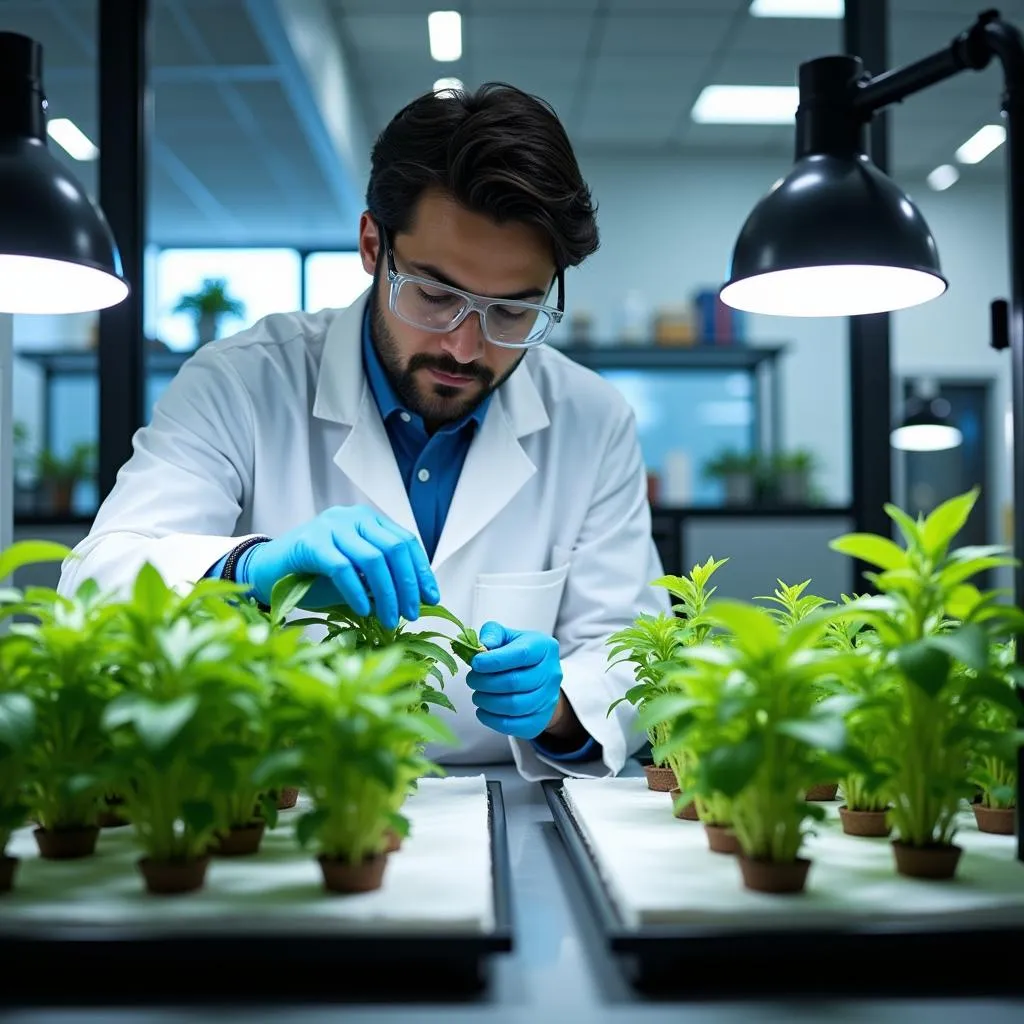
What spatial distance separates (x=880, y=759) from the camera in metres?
0.71

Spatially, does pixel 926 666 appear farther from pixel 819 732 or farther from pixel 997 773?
pixel 997 773

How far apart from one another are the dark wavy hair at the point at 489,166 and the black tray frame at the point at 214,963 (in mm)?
923

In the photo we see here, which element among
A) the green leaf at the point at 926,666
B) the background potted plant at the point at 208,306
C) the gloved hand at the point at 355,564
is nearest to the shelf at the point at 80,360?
the background potted plant at the point at 208,306

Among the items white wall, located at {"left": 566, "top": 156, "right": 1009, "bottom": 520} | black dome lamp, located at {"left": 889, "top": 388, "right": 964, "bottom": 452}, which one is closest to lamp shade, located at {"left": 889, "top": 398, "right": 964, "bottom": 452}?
black dome lamp, located at {"left": 889, "top": 388, "right": 964, "bottom": 452}

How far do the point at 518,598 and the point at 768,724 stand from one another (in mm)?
863

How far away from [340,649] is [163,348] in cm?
398

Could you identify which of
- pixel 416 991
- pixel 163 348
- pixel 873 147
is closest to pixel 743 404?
pixel 163 348

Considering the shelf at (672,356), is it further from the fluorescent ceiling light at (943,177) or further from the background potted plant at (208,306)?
the fluorescent ceiling light at (943,177)

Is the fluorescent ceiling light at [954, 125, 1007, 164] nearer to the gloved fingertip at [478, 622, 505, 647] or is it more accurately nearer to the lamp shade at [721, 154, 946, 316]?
the lamp shade at [721, 154, 946, 316]

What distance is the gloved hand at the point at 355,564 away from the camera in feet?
3.15

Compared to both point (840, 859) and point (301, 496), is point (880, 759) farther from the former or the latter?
point (301, 496)

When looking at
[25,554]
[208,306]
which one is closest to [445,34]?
[208,306]

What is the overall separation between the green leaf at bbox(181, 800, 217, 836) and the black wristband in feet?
1.71

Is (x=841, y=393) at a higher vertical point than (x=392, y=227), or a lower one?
higher
